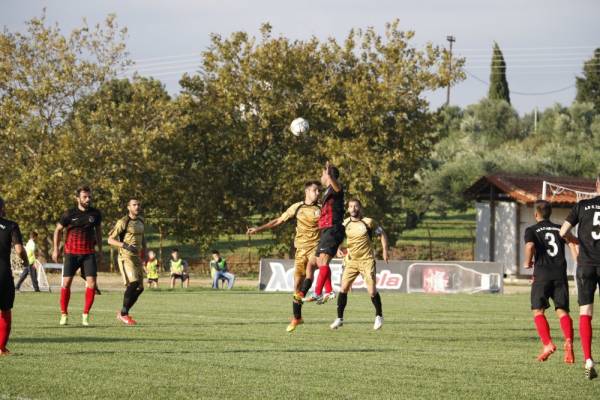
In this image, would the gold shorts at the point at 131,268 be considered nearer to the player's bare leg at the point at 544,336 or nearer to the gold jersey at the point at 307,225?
the gold jersey at the point at 307,225

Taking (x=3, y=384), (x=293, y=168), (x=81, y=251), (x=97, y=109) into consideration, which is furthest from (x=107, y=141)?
(x=3, y=384)

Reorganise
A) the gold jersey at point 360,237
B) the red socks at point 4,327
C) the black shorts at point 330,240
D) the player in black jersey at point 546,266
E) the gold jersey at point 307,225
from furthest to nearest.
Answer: the gold jersey at point 360,237, the gold jersey at point 307,225, the black shorts at point 330,240, the player in black jersey at point 546,266, the red socks at point 4,327

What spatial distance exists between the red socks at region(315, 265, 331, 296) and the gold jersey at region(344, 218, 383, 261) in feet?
2.73

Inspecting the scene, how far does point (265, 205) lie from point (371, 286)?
1299 inches

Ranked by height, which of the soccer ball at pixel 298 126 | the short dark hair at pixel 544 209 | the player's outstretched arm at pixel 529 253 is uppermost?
the soccer ball at pixel 298 126

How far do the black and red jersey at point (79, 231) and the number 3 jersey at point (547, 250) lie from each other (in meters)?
8.06

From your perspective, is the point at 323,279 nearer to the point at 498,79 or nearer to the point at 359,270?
the point at 359,270

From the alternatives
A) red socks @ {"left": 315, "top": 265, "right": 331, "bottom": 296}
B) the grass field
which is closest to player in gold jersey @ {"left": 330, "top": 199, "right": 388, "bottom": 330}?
red socks @ {"left": 315, "top": 265, "right": 331, "bottom": 296}

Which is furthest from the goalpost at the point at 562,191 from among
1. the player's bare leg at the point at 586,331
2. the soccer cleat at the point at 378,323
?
the player's bare leg at the point at 586,331

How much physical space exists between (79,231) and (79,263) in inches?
22.5

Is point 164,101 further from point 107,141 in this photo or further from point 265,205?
point 265,205

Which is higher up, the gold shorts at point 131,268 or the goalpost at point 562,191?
the goalpost at point 562,191

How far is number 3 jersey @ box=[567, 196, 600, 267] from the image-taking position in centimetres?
1193

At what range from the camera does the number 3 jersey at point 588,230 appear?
11930mm
